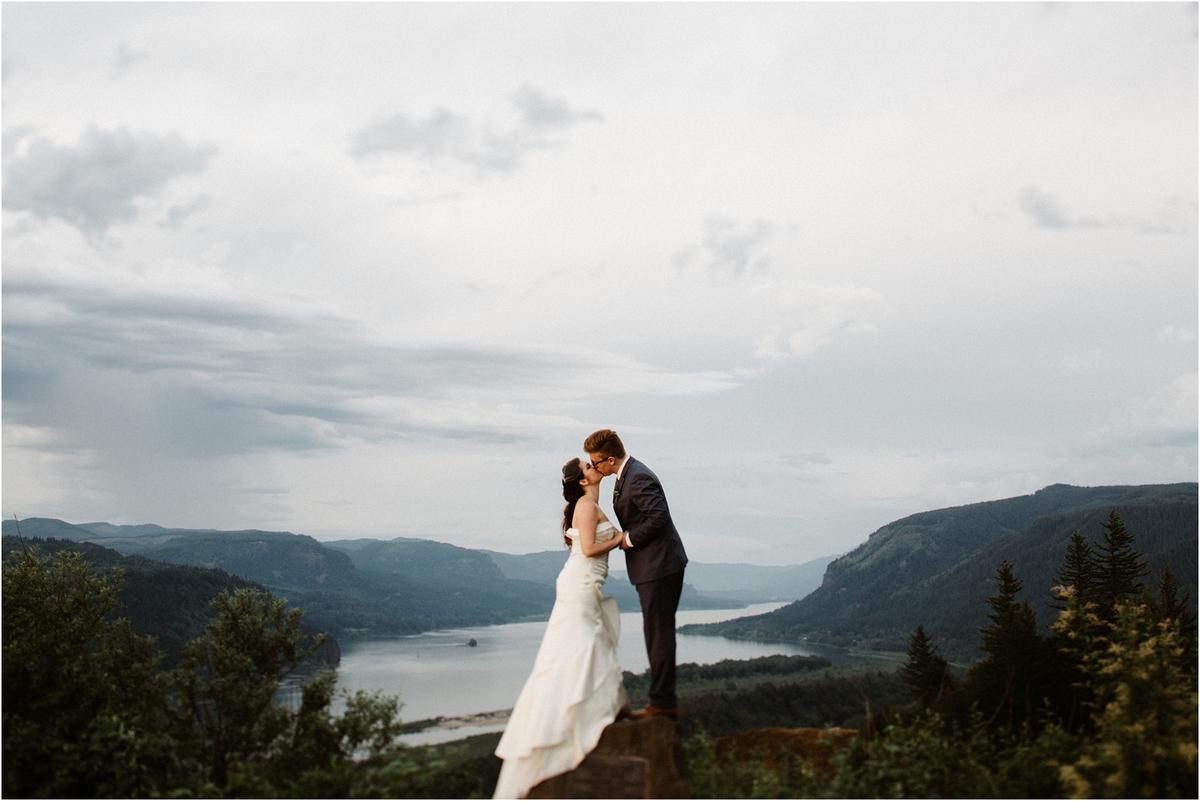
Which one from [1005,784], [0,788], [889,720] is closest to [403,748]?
[0,788]

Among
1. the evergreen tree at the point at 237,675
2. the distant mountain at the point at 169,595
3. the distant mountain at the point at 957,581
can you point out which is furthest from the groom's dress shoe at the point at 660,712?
the distant mountain at the point at 957,581

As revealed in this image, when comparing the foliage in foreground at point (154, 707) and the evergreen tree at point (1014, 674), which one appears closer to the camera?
the foliage in foreground at point (154, 707)

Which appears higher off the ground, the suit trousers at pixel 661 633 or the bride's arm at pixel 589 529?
the bride's arm at pixel 589 529

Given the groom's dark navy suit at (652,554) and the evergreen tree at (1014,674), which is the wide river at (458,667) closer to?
the evergreen tree at (1014,674)

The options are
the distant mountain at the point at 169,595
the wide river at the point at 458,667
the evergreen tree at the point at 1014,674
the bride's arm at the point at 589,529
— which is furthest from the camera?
the distant mountain at the point at 169,595

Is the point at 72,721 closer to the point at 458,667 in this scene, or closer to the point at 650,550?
the point at 650,550

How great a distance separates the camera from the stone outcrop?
24.8 feet

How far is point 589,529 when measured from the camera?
8453 mm

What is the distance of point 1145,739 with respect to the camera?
24.7 feet

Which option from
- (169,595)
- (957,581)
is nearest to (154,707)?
(169,595)

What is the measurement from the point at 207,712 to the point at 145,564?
9767cm

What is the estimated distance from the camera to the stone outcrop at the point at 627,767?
7562mm

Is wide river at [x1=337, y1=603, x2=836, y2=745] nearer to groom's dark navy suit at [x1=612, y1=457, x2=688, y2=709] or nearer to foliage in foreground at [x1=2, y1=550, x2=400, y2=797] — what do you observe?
foliage in foreground at [x1=2, y1=550, x2=400, y2=797]

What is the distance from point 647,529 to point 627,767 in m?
1.87
